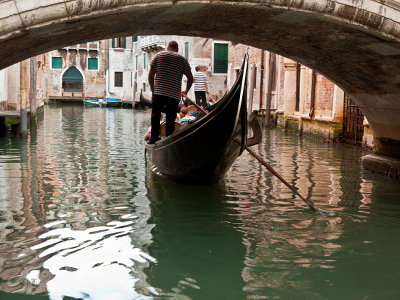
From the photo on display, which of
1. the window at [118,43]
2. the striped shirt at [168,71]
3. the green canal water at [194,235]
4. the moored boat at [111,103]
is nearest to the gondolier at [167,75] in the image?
the striped shirt at [168,71]

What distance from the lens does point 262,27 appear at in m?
4.02

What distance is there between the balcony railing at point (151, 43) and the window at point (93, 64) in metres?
5.18

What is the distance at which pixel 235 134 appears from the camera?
432cm

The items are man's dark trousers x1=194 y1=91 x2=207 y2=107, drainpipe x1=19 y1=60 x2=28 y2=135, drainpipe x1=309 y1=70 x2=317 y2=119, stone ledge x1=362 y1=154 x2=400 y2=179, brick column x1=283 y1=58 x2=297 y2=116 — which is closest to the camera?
stone ledge x1=362 y1=154 x2=400 y2=179

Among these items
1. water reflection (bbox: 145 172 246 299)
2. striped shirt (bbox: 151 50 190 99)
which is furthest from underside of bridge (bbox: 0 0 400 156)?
water reflection (bbox: 145 172 246 299)

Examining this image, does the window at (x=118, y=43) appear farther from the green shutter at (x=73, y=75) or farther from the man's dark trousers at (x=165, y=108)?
the man's dark trousers at (x=165, y=108)

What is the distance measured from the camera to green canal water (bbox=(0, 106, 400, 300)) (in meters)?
2.63

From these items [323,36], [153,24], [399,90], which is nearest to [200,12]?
[153,24]

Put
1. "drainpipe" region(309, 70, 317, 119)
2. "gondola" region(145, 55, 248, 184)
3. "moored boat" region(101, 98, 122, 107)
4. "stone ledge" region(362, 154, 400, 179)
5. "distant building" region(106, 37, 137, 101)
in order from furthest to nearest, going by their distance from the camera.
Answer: "distant building" region(106, 37, 137, 101)
"moored boat" region(101, 98, 122, 107)
"drainpipe" region(309, 70, 317, 119)
"stone ledge" region(362, 154, 400, 179)
"gondola" region(145, 55, 248, 184)

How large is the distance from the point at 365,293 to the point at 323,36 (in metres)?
1.99

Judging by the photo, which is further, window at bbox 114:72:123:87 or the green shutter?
the green shutter

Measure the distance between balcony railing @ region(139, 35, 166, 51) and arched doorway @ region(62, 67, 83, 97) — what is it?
5.77m

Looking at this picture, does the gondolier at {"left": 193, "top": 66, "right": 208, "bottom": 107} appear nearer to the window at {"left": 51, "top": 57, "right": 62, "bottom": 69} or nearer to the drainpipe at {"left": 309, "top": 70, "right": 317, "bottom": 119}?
the drainpipe at {"left": 309, "top": 70, "right": 317, "bottom": 119}

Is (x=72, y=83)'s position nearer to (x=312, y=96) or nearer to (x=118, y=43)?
(x=118, y=43)
